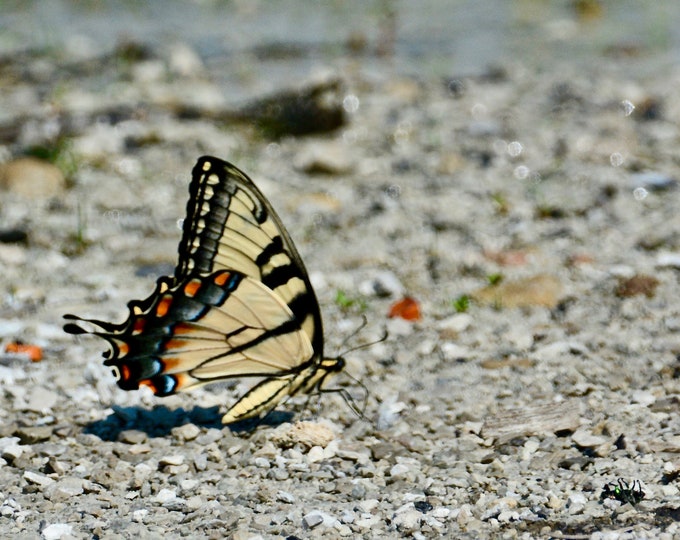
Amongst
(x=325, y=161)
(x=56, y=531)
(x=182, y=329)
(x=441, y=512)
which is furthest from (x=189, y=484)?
(x=325, y=161)

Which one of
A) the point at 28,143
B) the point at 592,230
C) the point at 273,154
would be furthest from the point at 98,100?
the point at 592,230

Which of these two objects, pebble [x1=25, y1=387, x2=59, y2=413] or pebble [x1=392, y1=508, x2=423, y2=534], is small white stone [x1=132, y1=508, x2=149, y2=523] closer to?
pebble [x1=392, y1=508, x2=423, y2=534]

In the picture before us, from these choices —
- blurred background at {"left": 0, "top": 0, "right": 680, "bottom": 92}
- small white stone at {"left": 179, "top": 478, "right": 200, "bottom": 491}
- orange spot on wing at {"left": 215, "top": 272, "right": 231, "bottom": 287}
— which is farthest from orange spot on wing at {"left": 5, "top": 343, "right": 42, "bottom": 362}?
blurred background at {"left": 0, "top": 0, "right": 680, "bottom": 92}

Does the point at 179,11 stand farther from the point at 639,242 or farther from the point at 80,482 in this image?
the point at 80,482

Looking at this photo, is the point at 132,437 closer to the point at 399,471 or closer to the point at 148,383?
the point at 148,383

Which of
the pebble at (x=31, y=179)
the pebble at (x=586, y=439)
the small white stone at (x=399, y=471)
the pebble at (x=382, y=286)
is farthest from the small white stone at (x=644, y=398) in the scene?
the pebble at (x=31, y=179)

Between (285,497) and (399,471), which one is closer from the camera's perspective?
(285,497)
